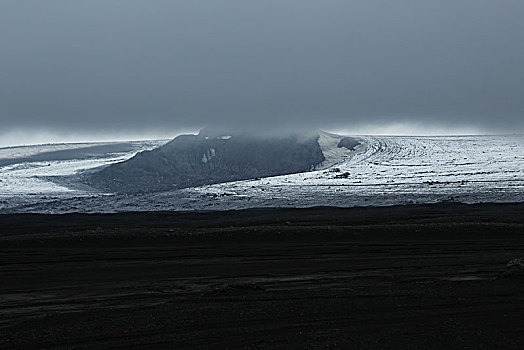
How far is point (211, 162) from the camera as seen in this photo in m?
68.4

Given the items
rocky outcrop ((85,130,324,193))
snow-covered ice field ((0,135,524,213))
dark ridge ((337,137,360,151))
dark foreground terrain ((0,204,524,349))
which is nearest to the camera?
dark foreground terrain ((0,204,524,349))

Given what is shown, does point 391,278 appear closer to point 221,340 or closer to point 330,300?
point 330,300

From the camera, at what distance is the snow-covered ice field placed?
40.9 meters

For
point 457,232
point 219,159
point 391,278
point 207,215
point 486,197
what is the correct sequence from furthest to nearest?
1. point 219,159
2. point 486,197
3. point 207,215
4. point 457,232
5. point 391,278

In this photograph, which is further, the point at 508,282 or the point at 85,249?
the point at 85,249

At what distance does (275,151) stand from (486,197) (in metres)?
32.6

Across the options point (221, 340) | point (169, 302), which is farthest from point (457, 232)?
point (221, 340)

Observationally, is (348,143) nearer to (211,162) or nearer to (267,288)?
(211,162)

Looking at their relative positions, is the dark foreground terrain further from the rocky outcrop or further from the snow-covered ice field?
the rocky outcrop

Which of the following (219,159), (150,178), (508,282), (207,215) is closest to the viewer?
(508,282)

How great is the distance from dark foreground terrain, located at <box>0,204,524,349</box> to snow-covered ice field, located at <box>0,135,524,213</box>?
19.3 metres

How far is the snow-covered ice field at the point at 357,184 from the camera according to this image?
1610 inches

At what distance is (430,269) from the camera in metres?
14.8

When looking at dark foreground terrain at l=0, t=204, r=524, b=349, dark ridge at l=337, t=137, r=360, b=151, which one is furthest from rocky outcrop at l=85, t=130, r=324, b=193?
dark foreground terrain at l=0, t=204, r=524, b=349
